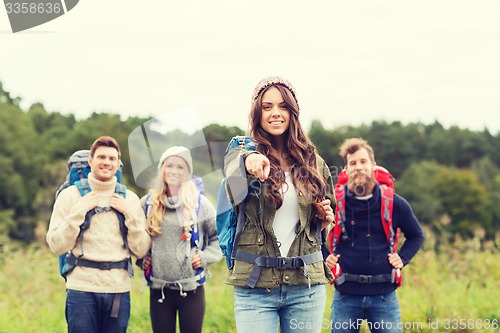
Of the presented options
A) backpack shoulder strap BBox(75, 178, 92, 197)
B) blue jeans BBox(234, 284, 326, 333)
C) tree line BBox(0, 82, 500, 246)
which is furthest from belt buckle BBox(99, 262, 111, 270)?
tree line BBox(0, 82, 500, 246)

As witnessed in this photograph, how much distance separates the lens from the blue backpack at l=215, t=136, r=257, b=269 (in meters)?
3.49

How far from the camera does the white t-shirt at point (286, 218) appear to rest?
140 inches

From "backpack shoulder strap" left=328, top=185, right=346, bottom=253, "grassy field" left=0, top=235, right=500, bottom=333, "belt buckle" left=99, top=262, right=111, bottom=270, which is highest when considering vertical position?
"belt buckle" left=99, top=262, right=111, bottom=270

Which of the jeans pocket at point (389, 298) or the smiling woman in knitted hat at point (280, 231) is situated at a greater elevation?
the smiling woman in knitted hat at point (280, 231)

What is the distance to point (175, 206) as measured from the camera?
543cm

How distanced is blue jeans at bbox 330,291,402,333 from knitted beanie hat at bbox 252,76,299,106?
2289 millimetres

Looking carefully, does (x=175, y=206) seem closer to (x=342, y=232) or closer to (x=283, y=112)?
(x=342, y=232)

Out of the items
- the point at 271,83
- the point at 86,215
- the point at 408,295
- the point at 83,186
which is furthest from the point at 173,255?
the point at 408,295

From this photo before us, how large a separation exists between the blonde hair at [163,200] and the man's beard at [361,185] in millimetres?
1317

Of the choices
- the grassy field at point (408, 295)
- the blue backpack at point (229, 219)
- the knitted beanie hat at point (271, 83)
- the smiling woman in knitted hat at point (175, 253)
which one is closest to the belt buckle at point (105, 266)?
the smiling woman in knitted hat at point (175, 253)

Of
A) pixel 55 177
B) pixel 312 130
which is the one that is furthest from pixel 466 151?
pixel 55 177

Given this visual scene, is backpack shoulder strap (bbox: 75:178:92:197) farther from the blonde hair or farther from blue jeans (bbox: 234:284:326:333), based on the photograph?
blue jeans (bbox: 234:284:326:333)

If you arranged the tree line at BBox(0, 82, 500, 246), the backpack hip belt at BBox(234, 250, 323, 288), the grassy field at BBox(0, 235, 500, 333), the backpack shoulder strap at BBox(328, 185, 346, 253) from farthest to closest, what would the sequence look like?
→ the tree line at BBox(0, 82, 500, 246) < the grassy field at BBox(0, 235, 500, 333) < the backpack shoulder strap at BBox(328, 185, 346, 253) < the backpack hip belt at BBox(234, 250, 323, 288)

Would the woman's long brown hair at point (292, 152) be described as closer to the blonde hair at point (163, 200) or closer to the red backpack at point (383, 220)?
the red backpack at point (383, 220)
